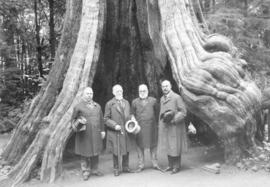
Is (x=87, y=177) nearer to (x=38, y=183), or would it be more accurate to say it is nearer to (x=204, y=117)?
(x=38, y=183)

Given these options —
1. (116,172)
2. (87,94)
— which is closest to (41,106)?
(87,94)

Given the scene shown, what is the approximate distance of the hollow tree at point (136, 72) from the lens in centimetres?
630

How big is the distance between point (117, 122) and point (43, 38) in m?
13.9

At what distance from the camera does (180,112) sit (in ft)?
20.7

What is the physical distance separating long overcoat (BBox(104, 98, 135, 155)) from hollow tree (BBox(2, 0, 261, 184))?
2.62 feet

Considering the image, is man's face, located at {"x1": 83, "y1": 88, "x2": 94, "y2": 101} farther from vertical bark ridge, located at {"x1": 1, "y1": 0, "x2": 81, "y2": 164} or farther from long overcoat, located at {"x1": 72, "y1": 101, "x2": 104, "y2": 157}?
vertical bark ridge, located at {"x1": 1, "y1": 0, "x2": 81, "y2": 164}

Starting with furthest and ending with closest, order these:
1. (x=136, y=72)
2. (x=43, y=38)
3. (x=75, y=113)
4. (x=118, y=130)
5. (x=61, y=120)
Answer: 1. (x=43, y=38)
2. (x=136, y=72)
3. (x=61, y=120)
4. (x=118, y=130)
5. (x=75, y=113)

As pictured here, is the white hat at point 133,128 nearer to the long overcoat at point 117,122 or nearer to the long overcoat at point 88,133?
the long overcoat at point 117,122

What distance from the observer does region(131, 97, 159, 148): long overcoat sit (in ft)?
21.5

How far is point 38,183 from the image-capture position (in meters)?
6.31

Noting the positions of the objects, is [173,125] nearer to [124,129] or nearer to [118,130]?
[124,129]

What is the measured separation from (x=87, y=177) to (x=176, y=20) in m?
3.82

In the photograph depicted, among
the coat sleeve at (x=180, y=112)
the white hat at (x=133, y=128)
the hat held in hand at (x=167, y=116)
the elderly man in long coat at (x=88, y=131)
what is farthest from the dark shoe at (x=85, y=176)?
the coat sleeve at (x=180, y=112)

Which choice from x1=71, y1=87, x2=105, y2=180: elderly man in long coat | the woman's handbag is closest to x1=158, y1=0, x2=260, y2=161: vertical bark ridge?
x1=71, y1=87, x2=105, y2=180: elderly man in long coat
